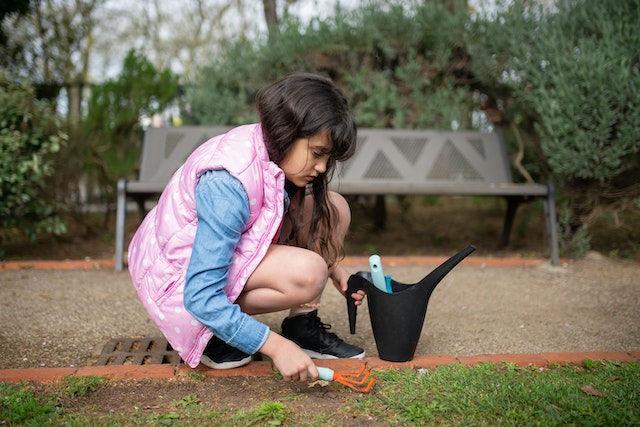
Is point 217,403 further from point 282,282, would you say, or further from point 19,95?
point 19,95

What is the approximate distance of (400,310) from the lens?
6.21ft

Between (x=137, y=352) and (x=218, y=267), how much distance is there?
784 mm

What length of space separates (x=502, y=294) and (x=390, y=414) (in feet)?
5.72

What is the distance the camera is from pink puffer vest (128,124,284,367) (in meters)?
1.70

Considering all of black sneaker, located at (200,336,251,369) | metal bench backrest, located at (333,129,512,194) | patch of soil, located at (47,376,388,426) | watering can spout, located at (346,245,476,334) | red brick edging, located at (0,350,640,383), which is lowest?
patch of soil, located at (47,376,388,426)

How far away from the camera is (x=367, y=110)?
465 cm

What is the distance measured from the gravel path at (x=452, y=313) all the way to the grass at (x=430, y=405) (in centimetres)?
37

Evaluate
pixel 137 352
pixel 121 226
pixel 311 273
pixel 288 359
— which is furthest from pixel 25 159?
pixel 288 359

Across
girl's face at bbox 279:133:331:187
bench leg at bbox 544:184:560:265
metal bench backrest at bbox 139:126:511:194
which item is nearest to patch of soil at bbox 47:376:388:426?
girl's face at bbox 279:133:331:187

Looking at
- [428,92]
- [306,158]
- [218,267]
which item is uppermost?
[428,92]

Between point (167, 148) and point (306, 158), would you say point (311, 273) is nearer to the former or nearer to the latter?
point (306, 158)

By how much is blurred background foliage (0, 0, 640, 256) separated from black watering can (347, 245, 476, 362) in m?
2.13

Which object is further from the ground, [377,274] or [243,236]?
[243,236]

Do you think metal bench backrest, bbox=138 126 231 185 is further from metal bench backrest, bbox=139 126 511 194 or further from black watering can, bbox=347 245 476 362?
black watering can, bbox=347 245 476 362
